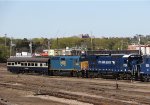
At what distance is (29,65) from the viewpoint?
7131cm

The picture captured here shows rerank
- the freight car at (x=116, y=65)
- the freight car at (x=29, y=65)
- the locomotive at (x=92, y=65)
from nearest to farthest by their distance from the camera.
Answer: the locomotive at (x=92, y=65) < the freight car at (x=116, y=65) < the freight car at (x=29, y=65)

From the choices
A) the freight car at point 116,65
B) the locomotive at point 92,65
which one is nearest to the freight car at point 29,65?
the locomotive at point 92,65

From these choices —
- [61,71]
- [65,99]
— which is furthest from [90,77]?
[65,99]

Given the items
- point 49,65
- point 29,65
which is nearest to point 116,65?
point 49,65

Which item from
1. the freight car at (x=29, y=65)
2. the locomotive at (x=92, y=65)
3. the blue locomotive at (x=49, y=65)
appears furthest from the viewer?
the freight car at (x=29, y=65)

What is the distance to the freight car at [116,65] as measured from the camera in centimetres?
5275

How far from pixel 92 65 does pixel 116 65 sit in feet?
18.2

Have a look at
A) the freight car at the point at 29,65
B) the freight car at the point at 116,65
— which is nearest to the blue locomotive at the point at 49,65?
the freight car at the point at 29,65

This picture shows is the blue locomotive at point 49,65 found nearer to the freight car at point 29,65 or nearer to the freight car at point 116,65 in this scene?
the freight car at point 29,65

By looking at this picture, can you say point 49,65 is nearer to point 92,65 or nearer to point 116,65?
point 92,65

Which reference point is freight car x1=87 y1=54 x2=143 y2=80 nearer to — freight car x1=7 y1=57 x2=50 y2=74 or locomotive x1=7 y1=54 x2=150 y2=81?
locomotive x1=7 y1=54 x2=150 y2=81

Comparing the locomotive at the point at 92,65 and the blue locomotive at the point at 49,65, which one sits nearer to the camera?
the locomotive at the point at 92,65

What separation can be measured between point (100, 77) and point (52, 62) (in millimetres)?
11298

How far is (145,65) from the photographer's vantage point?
50531 millimetres
